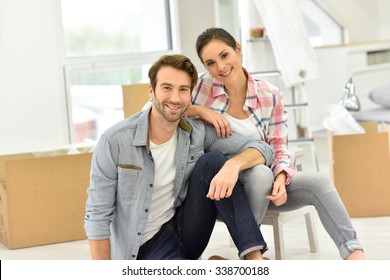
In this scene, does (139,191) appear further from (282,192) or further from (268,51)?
(268,51)

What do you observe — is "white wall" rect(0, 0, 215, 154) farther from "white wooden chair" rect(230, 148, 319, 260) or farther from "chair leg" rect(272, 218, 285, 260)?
"chair leg" rect(272, 218, 285, 260)

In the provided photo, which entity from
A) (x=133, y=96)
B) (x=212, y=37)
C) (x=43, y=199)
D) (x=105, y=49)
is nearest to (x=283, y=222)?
(x=212, y=37)

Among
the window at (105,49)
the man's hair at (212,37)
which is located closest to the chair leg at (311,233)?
the man's hair at (212,37)

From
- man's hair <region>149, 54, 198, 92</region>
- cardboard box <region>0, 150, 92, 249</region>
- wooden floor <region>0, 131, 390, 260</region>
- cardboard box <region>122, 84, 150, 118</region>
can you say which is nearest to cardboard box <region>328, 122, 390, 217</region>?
wooden floor <region>0, 131, 390, 260</region>

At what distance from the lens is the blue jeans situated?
5.71 feet

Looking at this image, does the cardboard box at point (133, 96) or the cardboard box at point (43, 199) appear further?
the cardboard box at point (133, 96)

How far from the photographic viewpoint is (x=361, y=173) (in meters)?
2.75

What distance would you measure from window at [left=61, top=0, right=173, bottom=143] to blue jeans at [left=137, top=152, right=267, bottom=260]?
1.54m

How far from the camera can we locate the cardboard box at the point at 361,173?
8.93 ft

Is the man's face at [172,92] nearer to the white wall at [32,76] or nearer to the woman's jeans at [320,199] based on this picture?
the woman's jeans at [320,199]

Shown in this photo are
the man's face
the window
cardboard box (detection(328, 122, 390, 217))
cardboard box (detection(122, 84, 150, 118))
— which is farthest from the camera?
the window

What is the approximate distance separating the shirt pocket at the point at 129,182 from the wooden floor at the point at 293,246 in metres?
0.66
